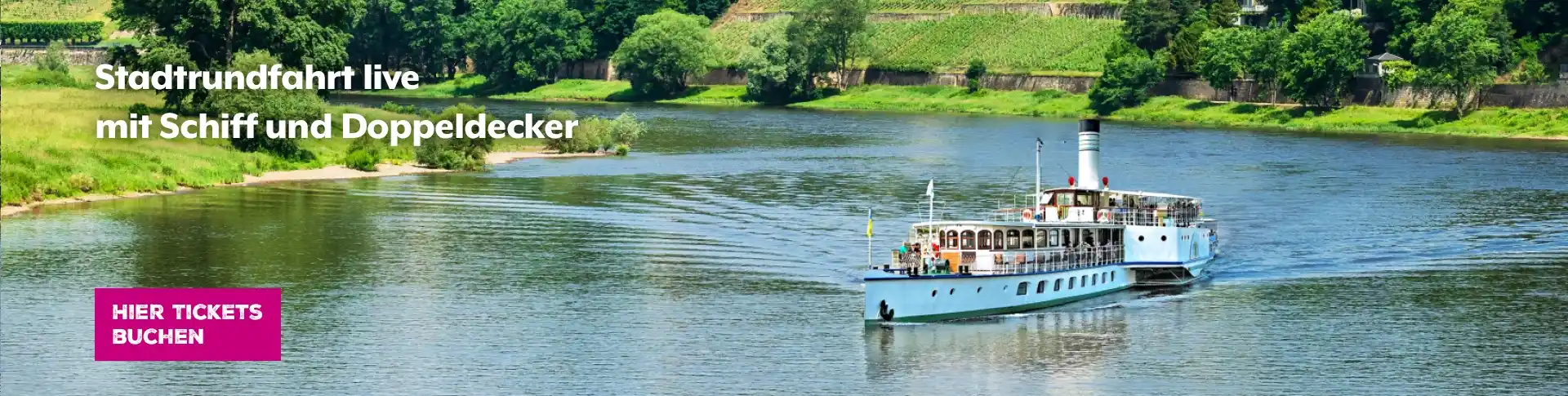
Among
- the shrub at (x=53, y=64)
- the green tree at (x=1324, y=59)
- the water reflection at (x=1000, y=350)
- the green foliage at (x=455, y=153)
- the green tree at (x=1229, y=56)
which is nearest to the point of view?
the water reflection at (x=1000, y=350)

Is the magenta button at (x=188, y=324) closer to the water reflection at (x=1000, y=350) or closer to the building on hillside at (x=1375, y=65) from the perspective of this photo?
the water reflection at (x=1000, y=350)

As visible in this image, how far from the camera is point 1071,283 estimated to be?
244 ft

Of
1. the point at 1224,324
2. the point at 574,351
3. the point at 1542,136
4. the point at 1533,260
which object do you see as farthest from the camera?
the point at 1542,136

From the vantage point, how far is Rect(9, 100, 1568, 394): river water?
5828cm

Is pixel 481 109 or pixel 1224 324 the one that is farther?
pixel 481 109

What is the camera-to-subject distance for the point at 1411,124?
17900 centimetres

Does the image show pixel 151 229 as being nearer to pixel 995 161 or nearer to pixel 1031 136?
pixel 995 161

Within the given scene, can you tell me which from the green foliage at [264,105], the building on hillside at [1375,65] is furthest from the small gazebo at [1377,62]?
the green foliage at [264,105]

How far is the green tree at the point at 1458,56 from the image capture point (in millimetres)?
172625

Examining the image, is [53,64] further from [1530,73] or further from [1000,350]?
[1000,350]

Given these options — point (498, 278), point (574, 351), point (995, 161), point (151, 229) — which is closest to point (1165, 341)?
point (574, 351)

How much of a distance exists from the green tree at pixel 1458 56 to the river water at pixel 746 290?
48357 millimetres

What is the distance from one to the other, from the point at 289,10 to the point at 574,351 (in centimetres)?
8013

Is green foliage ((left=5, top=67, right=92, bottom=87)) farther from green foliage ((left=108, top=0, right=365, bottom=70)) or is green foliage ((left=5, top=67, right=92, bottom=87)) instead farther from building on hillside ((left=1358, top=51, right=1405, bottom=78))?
building on hillside ((left=1358, top=51, right=1405, bottom=78))
